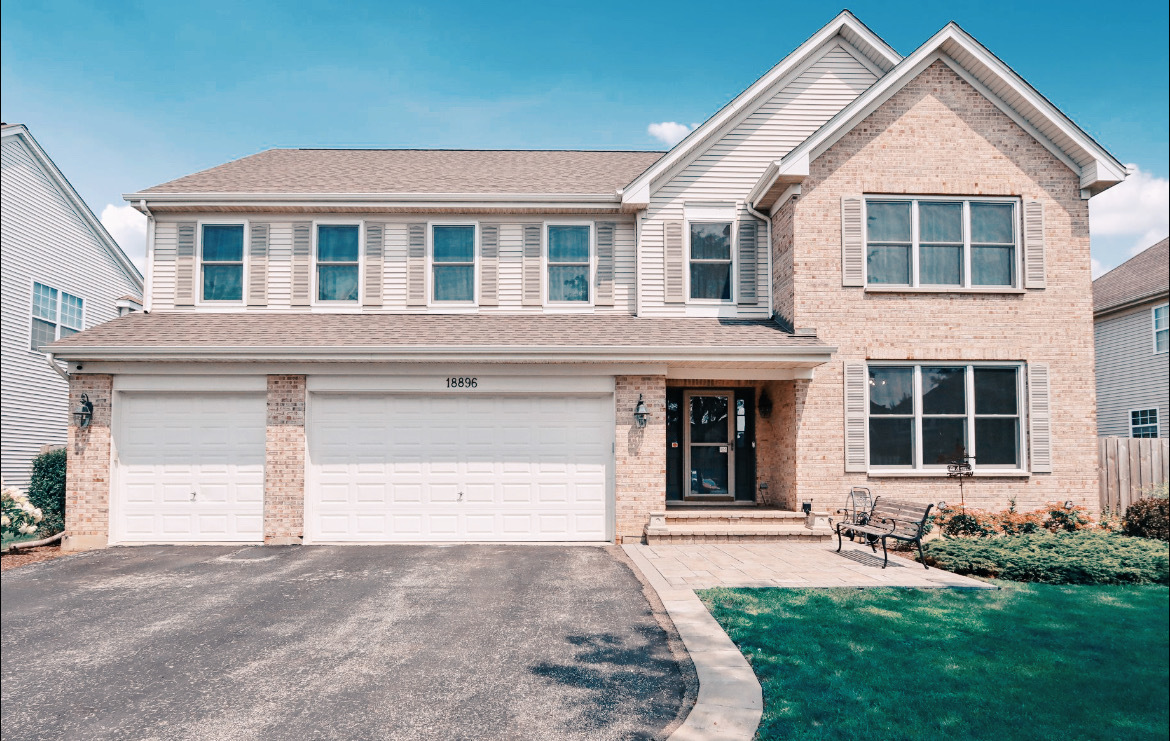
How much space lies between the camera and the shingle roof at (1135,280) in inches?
711

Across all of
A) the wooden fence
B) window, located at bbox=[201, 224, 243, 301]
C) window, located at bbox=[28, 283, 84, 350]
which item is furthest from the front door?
window, located at bbox=[28, 283, 84, 350]

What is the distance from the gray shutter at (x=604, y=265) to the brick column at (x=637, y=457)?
7.45ft

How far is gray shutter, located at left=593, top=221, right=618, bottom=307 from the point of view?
515 inches

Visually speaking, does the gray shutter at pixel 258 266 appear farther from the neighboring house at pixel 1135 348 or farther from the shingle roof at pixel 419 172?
the neighboring house at pixel 1135 348

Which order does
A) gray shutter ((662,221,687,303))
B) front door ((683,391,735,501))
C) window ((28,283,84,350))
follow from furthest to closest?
window ((28,283,84,350)), front door ((683,391,735,501)), gray shutter ((662,221,687,303))

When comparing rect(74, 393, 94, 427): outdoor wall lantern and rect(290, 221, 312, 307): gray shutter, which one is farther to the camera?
rect(290, 221, 312, 307): gray shutter

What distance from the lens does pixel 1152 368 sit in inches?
A: 719

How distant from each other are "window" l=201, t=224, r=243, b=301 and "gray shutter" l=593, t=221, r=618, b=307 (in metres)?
7.25

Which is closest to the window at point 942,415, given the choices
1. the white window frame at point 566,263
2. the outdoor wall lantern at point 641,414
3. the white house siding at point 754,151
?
the white house siding at point 754,151

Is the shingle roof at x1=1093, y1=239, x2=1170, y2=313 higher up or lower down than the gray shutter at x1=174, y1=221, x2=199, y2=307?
higher up

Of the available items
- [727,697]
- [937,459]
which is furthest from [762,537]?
[727,697]

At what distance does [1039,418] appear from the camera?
460 inches

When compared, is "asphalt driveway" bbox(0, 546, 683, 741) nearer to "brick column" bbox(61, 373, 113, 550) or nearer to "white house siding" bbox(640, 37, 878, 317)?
"brick column" bbox(61, 373, 113, 550)

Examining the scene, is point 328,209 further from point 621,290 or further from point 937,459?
point 937,459
